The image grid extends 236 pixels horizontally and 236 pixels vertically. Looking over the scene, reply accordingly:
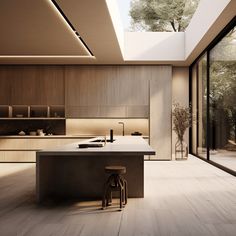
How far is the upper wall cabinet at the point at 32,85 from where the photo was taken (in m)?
9.88

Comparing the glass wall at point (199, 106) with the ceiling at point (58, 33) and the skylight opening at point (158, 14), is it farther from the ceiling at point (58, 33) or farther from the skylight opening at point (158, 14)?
the skylight opening at point (158, 14)

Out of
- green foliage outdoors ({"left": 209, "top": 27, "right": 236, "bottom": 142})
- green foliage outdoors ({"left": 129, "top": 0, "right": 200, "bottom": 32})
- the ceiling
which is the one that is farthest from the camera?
green foliage outdoors ({"left": 129, "top": 0, "right": 200, "bottom": 32})

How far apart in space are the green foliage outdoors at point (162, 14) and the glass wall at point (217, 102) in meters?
5.83

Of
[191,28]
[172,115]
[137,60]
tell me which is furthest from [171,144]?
[191,28]

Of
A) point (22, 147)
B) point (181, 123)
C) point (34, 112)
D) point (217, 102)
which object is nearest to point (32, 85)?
point (34, 112)

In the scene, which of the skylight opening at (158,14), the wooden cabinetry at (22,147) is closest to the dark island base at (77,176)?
the wooden cabinetry at (22,147)

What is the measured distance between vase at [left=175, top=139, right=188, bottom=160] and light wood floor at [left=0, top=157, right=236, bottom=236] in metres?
3.29

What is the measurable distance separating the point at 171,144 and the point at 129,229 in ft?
21.3

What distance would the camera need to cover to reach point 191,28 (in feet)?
28.4

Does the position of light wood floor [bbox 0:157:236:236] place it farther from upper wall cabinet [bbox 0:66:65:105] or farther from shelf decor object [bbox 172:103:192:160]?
upper wall cabinet [bbox 0:66:65:105]

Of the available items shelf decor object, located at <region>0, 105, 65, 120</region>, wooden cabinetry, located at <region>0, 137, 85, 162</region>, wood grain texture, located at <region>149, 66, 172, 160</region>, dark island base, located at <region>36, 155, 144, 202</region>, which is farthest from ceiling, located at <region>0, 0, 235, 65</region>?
dark island base, located at <region>36, 155, 144, 202</region>

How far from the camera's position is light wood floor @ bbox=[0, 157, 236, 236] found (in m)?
3.54

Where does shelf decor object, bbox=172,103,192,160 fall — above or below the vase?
above

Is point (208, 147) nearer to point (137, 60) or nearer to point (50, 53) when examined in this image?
point (137, 60)
